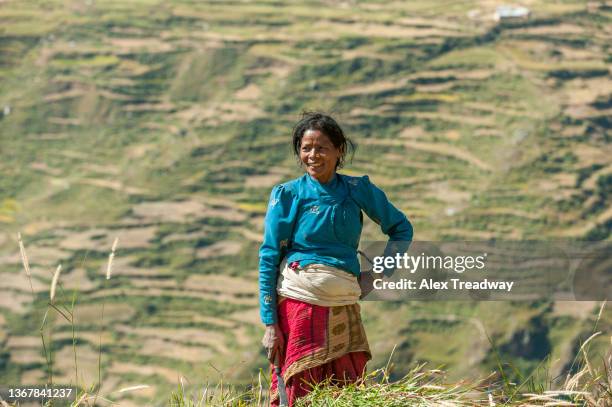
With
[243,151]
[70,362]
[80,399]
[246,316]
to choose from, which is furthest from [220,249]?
[80,399]

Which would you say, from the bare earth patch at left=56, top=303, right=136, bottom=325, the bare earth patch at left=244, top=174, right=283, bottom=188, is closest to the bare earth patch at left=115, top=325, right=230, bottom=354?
the bare earth patch at left=56, top=303, right=136, bottom=325

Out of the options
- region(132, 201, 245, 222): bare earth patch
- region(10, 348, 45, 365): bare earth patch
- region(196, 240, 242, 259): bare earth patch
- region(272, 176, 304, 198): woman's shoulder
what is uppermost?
region(272, 176, 304, 198): woman's shoulder

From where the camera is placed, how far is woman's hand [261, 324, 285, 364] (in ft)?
7.89

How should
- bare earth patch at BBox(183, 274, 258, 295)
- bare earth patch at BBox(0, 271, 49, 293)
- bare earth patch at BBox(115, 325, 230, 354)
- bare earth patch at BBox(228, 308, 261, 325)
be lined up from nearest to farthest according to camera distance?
bare earth patch at BBox(115, 325, 230, 354), bare earth patch at BBox(228, 308, 261, 325), bare earth patch at BBox(0, 271, 49, 293), bare earth patch at BBox(183, 274, 258, 295)

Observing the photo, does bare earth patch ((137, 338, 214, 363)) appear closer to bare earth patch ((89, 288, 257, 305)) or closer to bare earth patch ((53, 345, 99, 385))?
bare earth patch ((53, 345, 99, 385))

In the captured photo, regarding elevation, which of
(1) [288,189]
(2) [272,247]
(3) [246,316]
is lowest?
(3) [246,316]

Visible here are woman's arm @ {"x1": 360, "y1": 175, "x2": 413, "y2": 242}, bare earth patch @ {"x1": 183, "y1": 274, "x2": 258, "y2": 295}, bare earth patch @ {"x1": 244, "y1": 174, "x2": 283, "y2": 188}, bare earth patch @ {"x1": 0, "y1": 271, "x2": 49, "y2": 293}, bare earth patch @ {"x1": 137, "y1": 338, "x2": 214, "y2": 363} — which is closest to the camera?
woman's arm @ {"x1": 360, "y1": 175, "x2": 413, "y2": 242}

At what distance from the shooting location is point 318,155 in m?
2.48

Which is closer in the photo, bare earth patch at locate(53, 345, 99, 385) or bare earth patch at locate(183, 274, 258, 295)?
bare earth patch at locate(53, 345, 99, 385)

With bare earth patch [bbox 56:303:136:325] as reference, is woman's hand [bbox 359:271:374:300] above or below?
above

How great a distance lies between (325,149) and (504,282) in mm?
755

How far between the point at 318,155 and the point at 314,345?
0.47m

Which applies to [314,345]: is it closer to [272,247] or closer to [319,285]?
[319,285]

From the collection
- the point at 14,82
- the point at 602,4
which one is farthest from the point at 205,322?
the point at 602,4
